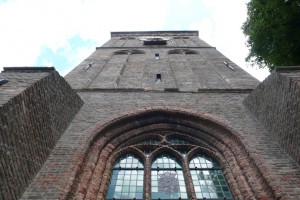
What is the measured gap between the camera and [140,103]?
28.6 feet

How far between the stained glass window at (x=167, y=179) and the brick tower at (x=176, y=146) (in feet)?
0.06

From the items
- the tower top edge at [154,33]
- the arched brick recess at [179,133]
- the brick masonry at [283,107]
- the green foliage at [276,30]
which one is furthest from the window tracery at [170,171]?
the tower top edge at [154,33]

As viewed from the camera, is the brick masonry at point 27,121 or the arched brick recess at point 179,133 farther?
the arched brick recess at point 179,133

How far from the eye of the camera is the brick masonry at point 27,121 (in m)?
4.78

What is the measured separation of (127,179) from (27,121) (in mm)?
2153

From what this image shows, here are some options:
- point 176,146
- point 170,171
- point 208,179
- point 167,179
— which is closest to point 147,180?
point 167,179

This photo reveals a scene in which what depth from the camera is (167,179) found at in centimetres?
646

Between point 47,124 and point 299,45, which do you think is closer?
point 47,124

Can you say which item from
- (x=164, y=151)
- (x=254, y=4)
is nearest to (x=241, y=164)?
(x=164, y=151)

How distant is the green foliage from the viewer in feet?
33.1

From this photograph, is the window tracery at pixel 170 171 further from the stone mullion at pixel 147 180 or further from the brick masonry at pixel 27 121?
the brick masonry at pixel 27 121

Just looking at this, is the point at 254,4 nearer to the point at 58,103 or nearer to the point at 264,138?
the point at 264,138

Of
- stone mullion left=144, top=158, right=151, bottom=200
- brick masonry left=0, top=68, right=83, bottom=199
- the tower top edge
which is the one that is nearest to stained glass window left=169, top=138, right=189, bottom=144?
stone mullion left=144, top=158, right=151, bottom=200

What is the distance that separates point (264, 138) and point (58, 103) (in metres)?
4.16
